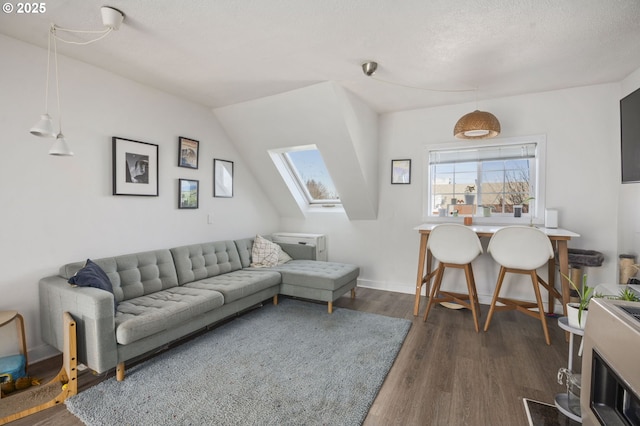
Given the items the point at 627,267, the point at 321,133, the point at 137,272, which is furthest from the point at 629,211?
the point at 137,272

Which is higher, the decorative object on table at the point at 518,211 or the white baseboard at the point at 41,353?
the decorative object on table at the point at 518,211

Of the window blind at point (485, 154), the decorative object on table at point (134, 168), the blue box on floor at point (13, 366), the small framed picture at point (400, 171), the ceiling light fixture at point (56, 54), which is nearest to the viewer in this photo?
the ceiling light fixture at point (56, 54)

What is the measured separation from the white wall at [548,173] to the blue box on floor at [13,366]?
347 centimetres

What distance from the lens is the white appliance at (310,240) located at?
13.9ft

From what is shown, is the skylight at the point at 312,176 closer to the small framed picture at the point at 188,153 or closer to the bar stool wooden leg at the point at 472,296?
the small framed picture at the point at 188,153

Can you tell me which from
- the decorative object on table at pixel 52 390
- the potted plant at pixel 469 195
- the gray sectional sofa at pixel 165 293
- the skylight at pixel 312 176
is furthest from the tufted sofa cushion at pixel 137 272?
the potted plant at pixel 469 195

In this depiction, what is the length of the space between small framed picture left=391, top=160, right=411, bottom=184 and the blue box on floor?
3.92m

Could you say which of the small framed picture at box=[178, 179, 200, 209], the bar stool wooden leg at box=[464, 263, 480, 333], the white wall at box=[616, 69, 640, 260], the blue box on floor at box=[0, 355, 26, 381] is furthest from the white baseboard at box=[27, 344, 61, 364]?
the white wall at box=[616, 69, 640, 260]

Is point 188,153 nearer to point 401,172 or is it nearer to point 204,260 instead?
point 204,260

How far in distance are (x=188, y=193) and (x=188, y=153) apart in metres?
0.46

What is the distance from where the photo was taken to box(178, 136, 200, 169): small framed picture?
3361 mm

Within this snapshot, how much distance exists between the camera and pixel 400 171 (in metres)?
4.05

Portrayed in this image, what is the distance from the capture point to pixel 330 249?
4.57m

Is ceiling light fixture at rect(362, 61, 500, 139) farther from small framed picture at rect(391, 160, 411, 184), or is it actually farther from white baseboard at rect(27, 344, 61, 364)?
white baseboard at rect(27, 344, 61, 364)
